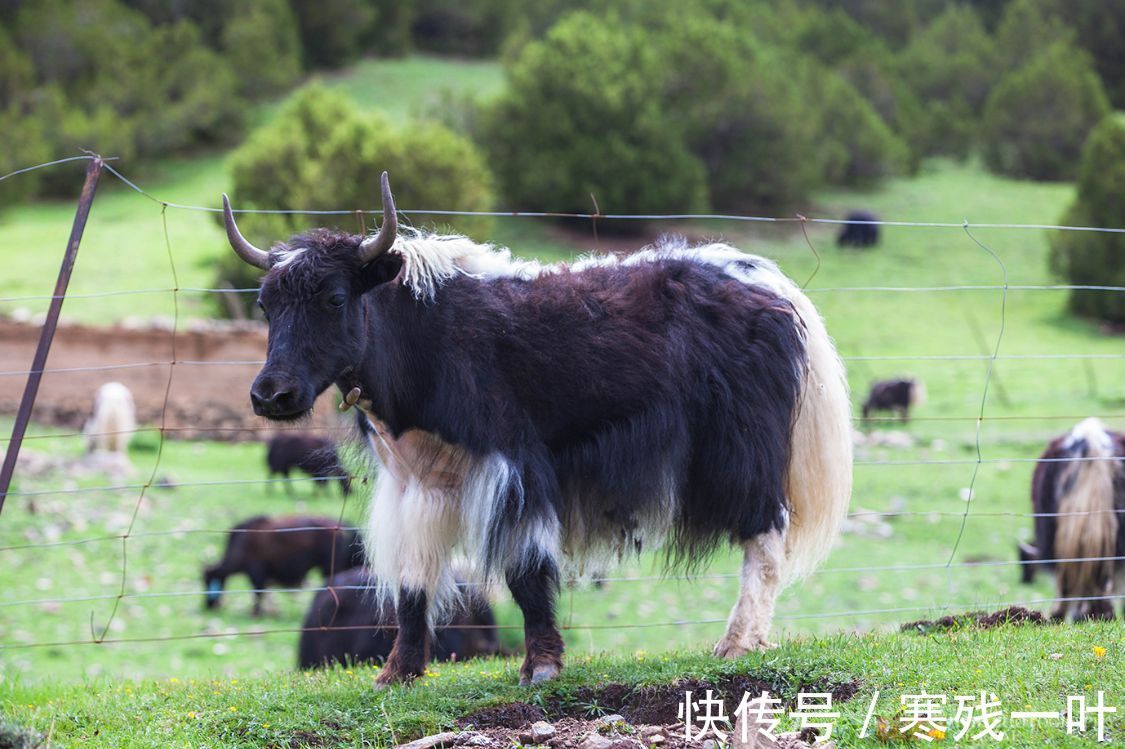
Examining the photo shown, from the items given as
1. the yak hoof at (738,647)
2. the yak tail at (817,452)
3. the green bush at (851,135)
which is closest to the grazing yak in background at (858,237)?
the green bush at (851,135)

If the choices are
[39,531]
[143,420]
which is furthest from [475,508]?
[143,420]

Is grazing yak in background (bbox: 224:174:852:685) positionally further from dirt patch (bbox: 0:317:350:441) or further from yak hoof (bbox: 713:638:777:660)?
dirt patch (bbox: 0:317:350:441)

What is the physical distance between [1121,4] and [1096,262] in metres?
35.1

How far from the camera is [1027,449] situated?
65.0 ft

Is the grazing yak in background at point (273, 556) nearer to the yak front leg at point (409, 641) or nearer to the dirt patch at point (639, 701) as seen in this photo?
the yak front leg at point (409, 641)

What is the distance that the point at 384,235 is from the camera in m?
4.88

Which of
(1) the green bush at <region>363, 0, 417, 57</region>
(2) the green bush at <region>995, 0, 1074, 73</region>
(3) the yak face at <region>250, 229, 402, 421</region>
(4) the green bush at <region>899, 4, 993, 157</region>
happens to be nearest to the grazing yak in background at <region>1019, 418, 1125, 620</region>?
(3) the yak face at <region>250, 229, 402, 421</region>

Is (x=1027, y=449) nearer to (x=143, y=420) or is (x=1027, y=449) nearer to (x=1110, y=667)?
(x=143, y=420)

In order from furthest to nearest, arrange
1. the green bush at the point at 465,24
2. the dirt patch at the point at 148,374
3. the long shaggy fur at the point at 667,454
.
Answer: the green bush at the point at 465,24 → the dirt patch at the point at 148,374 → the long shaggy fur at the point at 667,454

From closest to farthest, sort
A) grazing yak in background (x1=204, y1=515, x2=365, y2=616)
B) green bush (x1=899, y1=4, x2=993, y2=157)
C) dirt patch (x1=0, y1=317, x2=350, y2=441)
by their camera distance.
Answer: grazing yak in background (x1=204, y1=515, x2=365, y2=616), dirt patch (x1=0, y1=317, x2=350, y2=441), green bush (x1=899, y1=4, x2=993, y2=157)

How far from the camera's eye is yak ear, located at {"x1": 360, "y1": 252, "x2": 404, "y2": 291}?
502cm

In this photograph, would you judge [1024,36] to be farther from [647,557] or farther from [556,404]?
[556,404]

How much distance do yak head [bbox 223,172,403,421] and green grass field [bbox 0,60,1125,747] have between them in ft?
3.82

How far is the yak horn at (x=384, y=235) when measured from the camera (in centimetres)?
477
